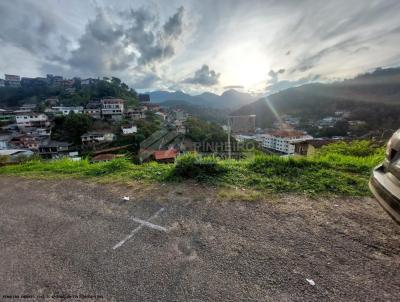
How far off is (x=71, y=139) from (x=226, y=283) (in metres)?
38.3

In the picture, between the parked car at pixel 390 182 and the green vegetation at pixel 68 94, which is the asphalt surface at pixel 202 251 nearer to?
the parked car at pixel 390 182

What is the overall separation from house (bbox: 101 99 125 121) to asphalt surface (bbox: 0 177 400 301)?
45.2 m

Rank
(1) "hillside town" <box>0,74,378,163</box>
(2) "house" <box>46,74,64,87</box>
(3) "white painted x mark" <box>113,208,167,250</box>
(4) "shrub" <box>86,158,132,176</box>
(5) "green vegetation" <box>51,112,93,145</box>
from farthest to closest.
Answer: (2) "house" <box>46,74,64,87</box> < (5) "green vegetation" <box>51,112,93,145</box> < (1) "hillside town" <box>0,74,378,163</box> < (4) "shrub" <box>86,158,132,176</box> < (3) "white painted x mark" <box>113,208,167,250</box>

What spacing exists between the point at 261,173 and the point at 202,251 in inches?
86.1

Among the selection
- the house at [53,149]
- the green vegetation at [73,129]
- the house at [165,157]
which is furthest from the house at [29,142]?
the house at [165,157]

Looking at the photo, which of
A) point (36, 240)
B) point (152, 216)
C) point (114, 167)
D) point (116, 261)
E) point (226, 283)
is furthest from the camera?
point (114, 167)

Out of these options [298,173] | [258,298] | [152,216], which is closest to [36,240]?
[152,216]

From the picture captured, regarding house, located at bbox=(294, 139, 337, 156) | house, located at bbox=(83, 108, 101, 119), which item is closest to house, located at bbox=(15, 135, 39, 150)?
house, located at bbox=(83, 108, 101, 119)

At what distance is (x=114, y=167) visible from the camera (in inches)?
171

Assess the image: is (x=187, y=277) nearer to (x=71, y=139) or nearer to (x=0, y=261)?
(x=0, y=261)

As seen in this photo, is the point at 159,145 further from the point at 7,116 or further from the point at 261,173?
the point at 7,116

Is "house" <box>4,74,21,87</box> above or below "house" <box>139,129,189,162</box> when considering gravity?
above

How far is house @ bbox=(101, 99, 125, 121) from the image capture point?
142 ft

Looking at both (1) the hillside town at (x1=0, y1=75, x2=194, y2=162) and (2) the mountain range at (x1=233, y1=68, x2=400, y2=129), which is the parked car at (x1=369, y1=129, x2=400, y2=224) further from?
(2) the mountain range at (x1=233, y1=68, x2=400, y2=129)
